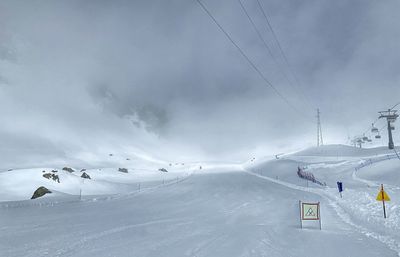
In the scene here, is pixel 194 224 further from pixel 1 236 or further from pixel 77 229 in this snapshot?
pixel 1 236

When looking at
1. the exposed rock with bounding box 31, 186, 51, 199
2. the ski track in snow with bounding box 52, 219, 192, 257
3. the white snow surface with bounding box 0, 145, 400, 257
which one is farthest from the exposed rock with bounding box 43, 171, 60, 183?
the ski track in snow with bounding box 52, 219, 192, 257

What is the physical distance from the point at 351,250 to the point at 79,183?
29367 mm

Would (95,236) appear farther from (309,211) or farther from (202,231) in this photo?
(309,211)

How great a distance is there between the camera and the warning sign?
12352 millimetres

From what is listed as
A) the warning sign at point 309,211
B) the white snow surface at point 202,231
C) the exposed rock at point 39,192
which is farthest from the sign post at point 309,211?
the exposed rock at point 39,192

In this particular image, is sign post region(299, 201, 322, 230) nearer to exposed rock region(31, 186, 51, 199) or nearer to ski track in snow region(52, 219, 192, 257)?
ski track in snow region(52, 219, 192, 257)

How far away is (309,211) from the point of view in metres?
12.6

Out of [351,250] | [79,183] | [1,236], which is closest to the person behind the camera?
[351,250]

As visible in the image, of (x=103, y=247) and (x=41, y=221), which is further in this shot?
(x=41, y=221)

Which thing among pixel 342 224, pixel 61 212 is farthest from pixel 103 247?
pixel 342 224

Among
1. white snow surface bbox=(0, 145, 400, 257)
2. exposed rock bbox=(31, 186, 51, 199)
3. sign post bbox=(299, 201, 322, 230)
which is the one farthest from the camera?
exposed rock bbox=(31, 186, 51, 199)

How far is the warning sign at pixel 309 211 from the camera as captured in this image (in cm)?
1235

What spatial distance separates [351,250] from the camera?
8.84 metres

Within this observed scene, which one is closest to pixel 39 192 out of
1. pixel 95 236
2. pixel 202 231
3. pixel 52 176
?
pixel 52 176
